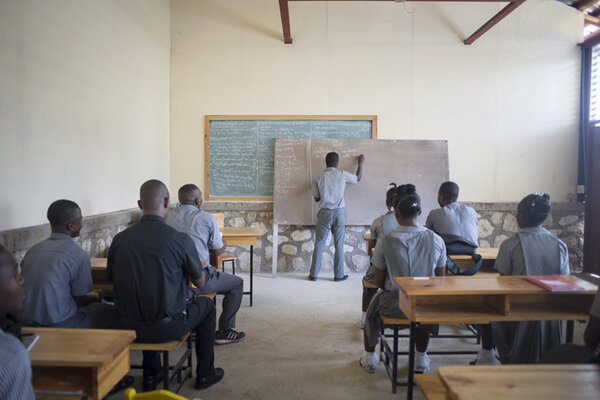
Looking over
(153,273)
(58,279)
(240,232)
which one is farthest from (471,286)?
(240,232)

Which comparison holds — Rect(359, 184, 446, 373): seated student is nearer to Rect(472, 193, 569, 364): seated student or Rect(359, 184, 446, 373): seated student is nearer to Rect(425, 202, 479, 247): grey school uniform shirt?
Rect(472, 193, 569, 364): seated student

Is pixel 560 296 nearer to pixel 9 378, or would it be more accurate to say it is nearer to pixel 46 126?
pixel 9 378

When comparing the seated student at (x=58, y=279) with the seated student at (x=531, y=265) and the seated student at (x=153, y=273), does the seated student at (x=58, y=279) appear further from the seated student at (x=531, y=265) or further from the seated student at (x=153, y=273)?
the seated student at (x=531, y=265)

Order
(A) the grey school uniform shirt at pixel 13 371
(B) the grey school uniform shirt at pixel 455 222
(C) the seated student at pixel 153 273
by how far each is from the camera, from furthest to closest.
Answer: (B) the grey school uniform shirt at pixel 455 222
(C) the seated student at pixel 153 273
(A) the grey school uniform shirt at pixel 13 371

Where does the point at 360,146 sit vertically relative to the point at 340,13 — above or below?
A: below

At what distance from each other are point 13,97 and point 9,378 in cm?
225

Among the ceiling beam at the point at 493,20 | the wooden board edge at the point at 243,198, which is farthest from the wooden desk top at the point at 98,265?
the ceiling beam at the point at 493,20

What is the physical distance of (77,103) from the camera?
3.41 m

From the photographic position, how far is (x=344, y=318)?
3.79m

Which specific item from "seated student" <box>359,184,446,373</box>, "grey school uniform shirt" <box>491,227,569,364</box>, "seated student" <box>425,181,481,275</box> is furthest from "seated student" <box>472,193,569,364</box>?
"seated student" <box>425,181,481,275</box>

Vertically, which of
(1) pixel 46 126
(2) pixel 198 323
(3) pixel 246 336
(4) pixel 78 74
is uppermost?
(4) pixel 78 74

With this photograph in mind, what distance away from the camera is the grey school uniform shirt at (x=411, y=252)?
2.45m

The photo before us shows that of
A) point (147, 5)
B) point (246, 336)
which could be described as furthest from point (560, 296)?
point (147, 5)

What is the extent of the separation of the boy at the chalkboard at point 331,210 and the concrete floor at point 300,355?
76 cm
